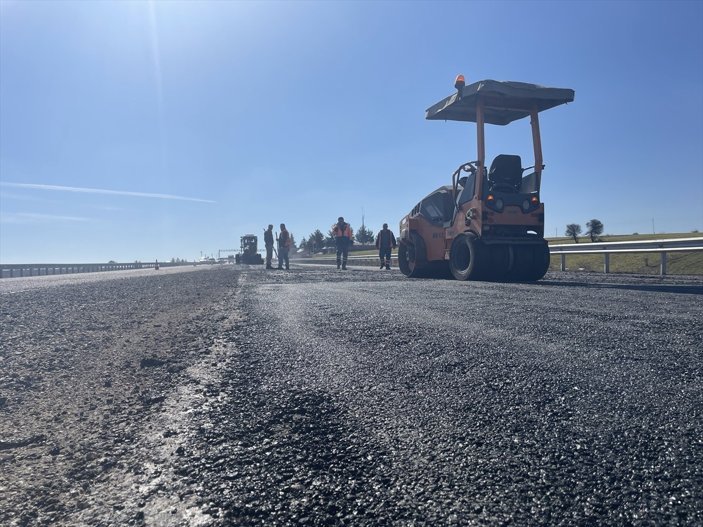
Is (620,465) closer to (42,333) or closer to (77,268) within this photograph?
(42,333)

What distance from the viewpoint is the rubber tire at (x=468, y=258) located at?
416 inches

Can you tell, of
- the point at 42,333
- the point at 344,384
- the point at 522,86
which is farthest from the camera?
the point at 522,86

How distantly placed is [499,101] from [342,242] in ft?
34.9

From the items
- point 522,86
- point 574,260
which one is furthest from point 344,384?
point 574,260

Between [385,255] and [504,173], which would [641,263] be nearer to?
[504,173]

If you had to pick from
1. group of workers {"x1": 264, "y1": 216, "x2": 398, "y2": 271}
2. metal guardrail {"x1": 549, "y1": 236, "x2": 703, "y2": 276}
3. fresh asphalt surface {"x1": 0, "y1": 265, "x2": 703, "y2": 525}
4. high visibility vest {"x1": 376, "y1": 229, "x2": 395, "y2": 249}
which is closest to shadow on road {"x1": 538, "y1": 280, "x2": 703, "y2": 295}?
fresh asphalt surface {"x1": 0, "y1": 265, "x2": 703, "y2": 525}

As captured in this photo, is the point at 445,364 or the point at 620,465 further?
the point at 445,364

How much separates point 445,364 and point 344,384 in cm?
73

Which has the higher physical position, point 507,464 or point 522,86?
point 522,86

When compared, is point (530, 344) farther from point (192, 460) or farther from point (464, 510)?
point (192, 460)

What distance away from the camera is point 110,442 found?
7.48ft

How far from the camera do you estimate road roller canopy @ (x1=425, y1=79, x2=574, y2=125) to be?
10.4 m

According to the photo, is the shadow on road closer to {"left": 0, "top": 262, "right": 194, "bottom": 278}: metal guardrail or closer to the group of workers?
the group of workers

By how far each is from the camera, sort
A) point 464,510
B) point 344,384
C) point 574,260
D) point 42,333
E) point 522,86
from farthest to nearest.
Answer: point 574,260, point 522,86, point 42,333, point 344,384, point 464,510
